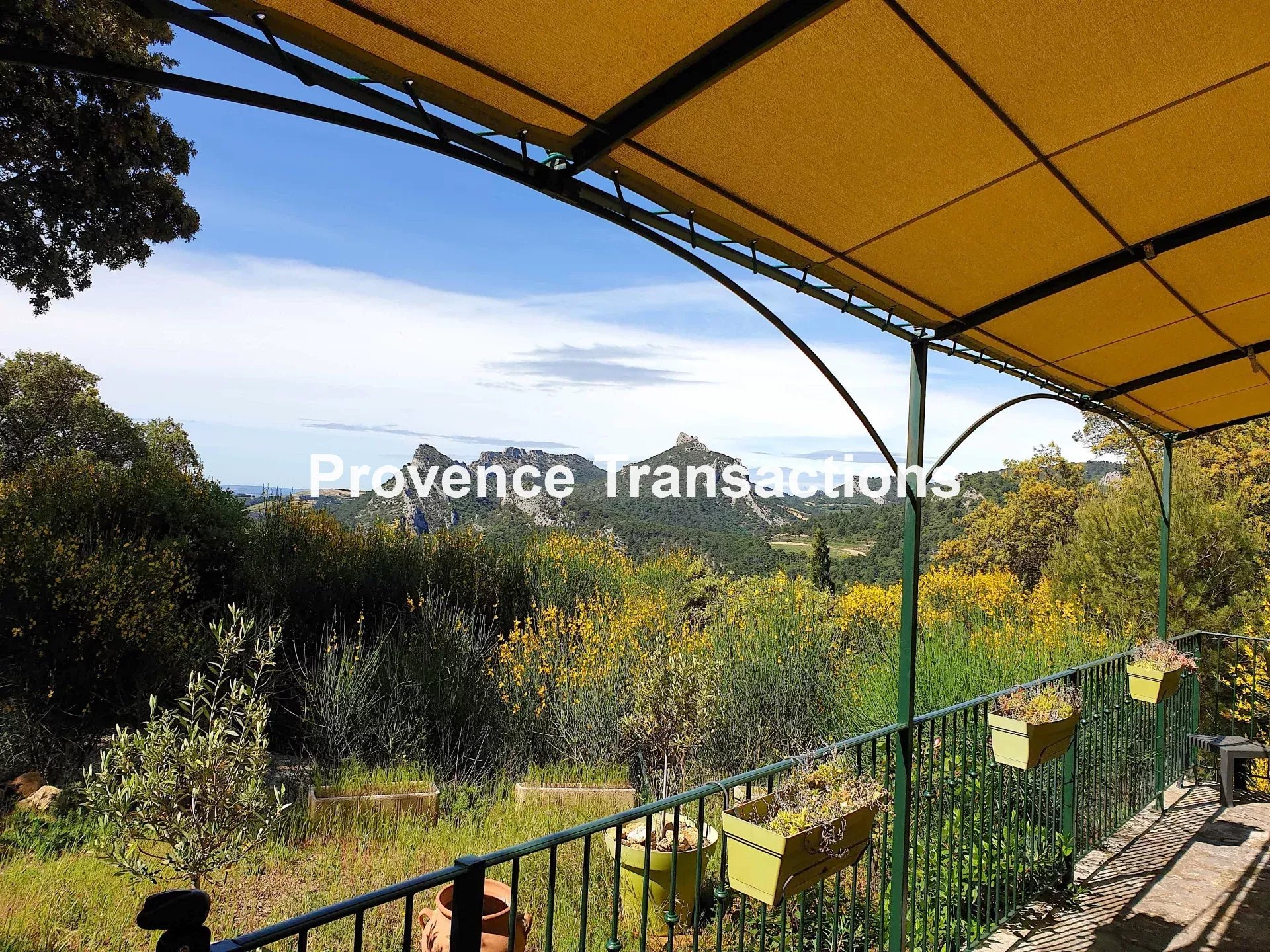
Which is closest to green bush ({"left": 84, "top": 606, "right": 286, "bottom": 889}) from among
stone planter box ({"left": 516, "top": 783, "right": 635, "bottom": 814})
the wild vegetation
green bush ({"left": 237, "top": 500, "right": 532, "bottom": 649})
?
the wild vegetation

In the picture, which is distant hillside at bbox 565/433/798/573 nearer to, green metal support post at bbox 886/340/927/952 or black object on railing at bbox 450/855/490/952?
green metal support post at bbox 886/340/927/952

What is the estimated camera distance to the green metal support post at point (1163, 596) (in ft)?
16.6

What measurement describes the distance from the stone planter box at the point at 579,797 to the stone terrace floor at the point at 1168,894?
7.22 feet

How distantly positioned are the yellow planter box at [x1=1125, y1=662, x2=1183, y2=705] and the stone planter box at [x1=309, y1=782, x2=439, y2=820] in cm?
430

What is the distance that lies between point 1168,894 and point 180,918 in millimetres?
4443

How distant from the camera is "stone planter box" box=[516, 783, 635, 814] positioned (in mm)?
4840

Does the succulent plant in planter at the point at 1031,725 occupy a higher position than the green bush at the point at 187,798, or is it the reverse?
the succulent plant in planter at the point at 1031,725

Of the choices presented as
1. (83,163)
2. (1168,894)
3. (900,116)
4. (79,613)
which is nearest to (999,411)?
(900,116)

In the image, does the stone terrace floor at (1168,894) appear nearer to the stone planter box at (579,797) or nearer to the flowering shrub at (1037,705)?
the flowering shrub at (1037,705)

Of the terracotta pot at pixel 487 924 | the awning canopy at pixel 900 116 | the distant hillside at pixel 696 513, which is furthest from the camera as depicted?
the distant hillside at pixel 696 513

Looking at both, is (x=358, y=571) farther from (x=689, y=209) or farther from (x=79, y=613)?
(x=689, y=209)

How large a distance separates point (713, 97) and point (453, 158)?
546mm

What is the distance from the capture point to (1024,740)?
10.0 ft

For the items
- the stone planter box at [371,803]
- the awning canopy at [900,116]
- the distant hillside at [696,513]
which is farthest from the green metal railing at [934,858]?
the distant hillside at [696,513]
